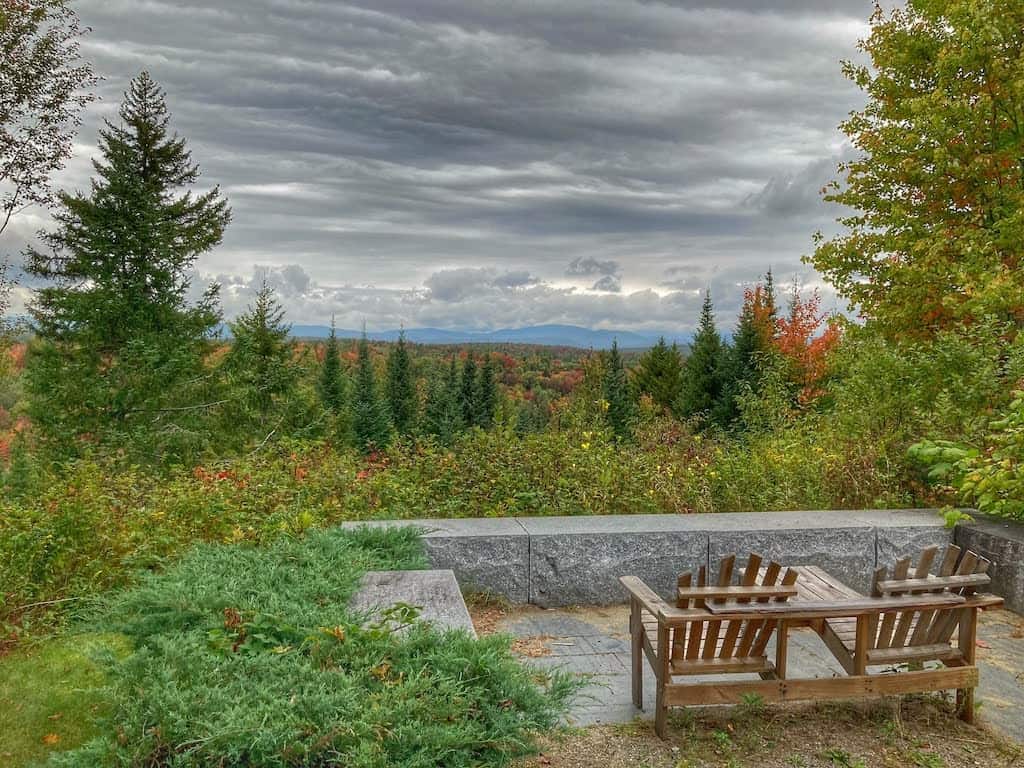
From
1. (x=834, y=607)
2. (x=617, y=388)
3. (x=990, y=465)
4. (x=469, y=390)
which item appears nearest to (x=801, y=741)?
(x=834, y=607)

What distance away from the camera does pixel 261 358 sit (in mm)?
25750

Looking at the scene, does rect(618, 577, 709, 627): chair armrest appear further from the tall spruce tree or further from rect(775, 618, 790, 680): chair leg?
the tall spruce tree

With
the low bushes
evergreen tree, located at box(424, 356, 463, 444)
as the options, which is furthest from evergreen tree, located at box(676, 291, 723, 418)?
the low bushes

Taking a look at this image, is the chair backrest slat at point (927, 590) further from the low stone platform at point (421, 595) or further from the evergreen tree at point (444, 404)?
the evergreen tree at point (444, 404)

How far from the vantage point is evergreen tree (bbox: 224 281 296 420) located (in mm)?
22531

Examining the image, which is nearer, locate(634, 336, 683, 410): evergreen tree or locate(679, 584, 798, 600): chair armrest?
locate(679, 584, 798, 600): chair armrest

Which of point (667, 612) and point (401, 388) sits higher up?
point (667, 612)

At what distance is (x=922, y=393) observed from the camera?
7137 mm

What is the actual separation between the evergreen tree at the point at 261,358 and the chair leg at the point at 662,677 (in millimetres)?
19940

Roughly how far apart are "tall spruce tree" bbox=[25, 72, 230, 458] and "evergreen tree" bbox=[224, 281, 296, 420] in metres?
1.03

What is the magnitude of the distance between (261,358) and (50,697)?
23655 millimetres

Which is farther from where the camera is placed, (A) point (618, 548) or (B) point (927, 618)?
(A) point (618, 548)

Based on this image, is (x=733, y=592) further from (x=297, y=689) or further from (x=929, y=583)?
(x=297, y=689)

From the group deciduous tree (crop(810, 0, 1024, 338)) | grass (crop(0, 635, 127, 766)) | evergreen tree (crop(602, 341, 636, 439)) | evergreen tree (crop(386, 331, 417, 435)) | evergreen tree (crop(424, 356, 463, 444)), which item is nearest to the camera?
grass (crop(0, 635, 127, 766))
